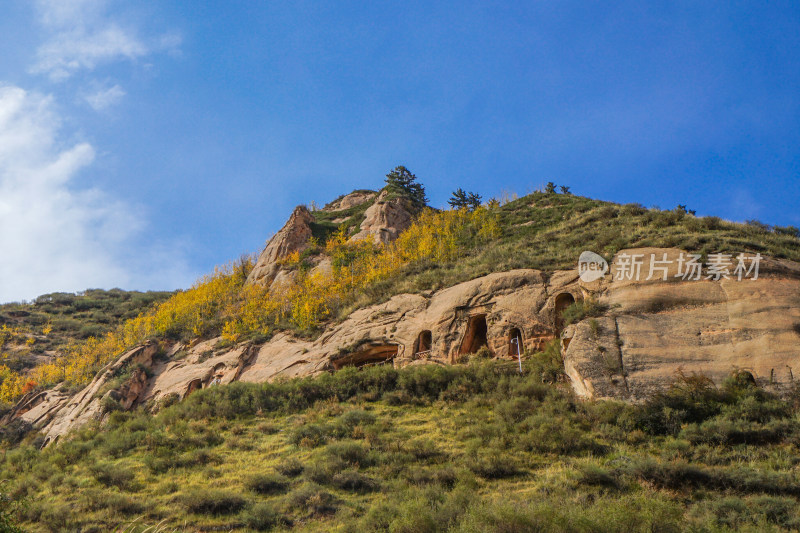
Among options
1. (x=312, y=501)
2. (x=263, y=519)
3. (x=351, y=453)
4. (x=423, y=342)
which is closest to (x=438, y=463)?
(x=351, y=453)

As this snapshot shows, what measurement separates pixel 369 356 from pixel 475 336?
627 cm

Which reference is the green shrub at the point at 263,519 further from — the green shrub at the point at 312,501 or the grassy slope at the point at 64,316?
the grassy slope at the point at 64,316

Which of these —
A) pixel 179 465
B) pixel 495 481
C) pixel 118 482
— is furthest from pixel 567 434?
pixel 118 482

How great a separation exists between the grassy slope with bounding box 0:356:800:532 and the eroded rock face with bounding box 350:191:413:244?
28.6m

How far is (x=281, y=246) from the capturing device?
52688mm

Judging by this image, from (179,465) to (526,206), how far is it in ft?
142

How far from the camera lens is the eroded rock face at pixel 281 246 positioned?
49781 millimetres

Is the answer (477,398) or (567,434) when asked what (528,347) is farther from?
(567,434)

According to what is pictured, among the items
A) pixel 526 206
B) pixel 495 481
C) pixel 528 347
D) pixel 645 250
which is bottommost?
pixel 495 481

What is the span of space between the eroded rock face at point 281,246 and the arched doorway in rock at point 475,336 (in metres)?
25.4

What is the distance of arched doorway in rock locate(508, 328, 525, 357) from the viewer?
2536 centimetres

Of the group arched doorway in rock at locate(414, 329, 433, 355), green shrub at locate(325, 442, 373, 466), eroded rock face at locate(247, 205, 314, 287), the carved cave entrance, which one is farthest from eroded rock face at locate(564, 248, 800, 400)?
eroded rock face at locate(247, 205, 314, 287)

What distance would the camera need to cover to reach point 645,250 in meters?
25.0

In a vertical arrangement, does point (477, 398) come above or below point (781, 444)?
above
